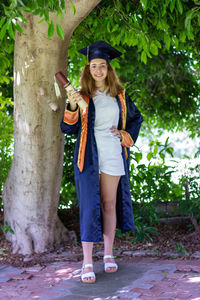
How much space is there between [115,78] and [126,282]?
6.24 ft

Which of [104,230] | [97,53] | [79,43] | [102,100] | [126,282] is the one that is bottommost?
[126,282]

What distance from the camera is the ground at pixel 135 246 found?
4461mm

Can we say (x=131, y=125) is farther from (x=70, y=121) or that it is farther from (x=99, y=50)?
(x=99, y=50)

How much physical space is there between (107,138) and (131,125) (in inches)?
15.7

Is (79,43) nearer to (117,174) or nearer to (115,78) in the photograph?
(115,78)

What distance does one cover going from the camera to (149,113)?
9.07m

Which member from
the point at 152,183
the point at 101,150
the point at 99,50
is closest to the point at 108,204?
the point at 101,150

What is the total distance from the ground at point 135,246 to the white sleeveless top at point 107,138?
1.19 m

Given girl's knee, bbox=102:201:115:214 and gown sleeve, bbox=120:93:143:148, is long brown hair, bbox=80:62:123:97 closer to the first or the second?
gown sleeve, bbox=120:93:143:148

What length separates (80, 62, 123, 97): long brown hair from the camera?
396cm

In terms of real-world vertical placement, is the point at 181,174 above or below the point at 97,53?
below

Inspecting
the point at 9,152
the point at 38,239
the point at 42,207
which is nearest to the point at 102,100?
the point at 42,207

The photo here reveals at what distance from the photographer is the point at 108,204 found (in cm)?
395

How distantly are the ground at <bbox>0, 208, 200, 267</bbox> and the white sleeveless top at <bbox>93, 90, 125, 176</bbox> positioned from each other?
119cm
